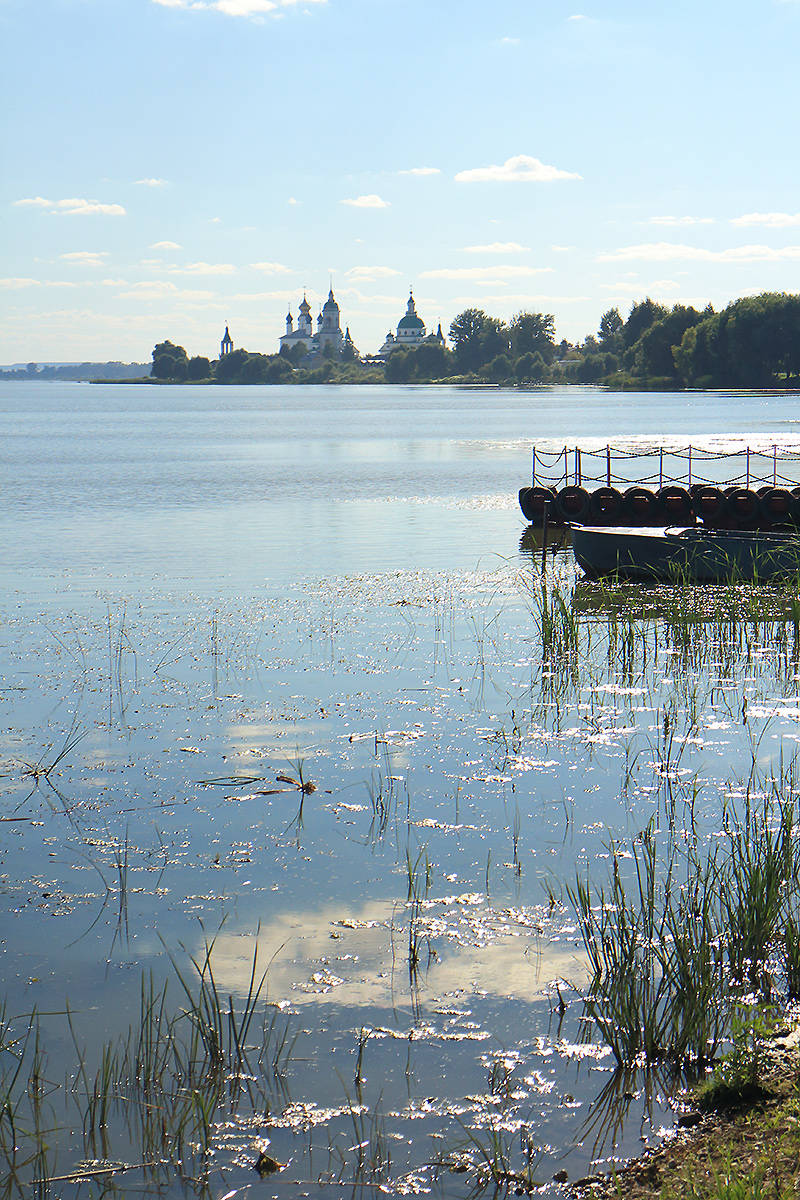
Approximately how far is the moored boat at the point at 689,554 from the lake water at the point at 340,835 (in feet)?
3.10

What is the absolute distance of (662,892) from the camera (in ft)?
23.7

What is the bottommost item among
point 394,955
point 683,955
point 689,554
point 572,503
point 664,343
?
point 394,955

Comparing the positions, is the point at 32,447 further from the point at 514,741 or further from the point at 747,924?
the point at 747,924

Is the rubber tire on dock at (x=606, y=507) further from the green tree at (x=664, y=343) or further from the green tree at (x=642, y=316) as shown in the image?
the green tree at (x=642, y=316)

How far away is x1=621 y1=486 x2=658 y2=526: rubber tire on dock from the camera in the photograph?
91.2 ft

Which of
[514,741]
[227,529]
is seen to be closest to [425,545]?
[227,529]

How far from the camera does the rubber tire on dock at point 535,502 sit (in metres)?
30.3

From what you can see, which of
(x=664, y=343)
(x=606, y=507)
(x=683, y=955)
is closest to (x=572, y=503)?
(x=606, y=507)

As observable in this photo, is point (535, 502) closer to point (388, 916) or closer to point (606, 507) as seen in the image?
point (606, 507)

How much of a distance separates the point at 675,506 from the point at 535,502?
164 inches

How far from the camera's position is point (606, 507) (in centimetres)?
2841

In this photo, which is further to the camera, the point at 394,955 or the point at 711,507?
the point at 711,507

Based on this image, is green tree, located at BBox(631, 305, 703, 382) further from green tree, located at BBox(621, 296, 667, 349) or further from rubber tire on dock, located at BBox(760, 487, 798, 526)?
rubber tire on dock, located at BBox(760, 487, 798, 526)

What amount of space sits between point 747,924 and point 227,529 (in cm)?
2446
